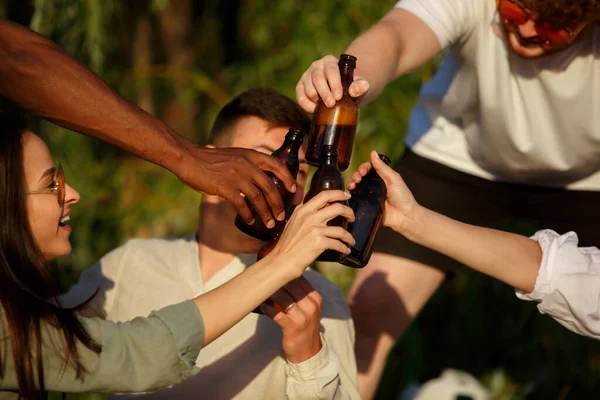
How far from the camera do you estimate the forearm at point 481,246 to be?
2.24 metres

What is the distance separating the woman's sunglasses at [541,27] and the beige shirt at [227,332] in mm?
1005

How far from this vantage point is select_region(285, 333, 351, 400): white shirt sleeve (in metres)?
2.17

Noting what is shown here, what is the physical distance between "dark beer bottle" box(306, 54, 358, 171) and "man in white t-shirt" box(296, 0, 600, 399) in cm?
3

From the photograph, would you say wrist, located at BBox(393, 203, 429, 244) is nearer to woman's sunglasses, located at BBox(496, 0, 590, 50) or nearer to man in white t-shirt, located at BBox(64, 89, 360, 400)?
man in white t-shirt, located at BBox(64, 89, 360, 400)

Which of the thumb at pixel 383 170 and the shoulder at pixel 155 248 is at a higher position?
the thumb at pixel 383 170

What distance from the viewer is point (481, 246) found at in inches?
89.8

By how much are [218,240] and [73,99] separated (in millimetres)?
800

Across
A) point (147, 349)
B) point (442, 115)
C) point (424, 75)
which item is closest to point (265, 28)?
point (424, 75)

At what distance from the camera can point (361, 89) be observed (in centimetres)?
209

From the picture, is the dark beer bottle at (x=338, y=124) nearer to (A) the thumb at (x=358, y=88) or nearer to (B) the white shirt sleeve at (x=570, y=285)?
(A) the thumb at (x=358, y=88)

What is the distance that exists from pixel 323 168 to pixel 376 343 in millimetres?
1236

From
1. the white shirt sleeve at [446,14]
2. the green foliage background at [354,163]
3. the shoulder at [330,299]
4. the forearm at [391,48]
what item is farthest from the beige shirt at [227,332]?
the green foliage background at [354,163]

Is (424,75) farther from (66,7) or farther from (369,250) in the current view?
(369,250)

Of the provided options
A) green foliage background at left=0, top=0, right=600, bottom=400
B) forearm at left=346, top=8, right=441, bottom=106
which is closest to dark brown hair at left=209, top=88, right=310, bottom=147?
forearm at left=346, top=8, right=441, bottom=106
